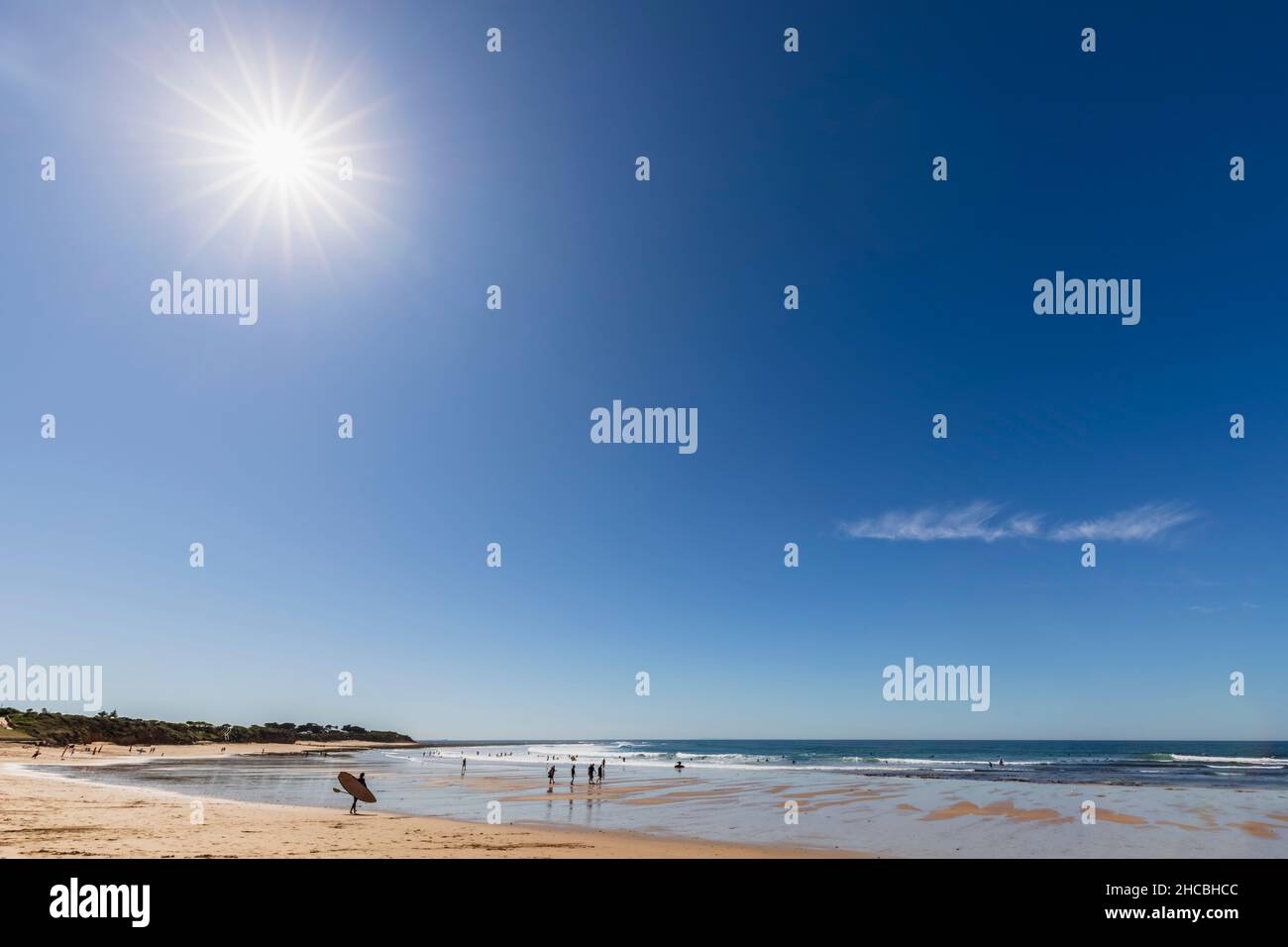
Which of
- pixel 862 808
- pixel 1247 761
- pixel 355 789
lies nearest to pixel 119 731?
pixel 355 789

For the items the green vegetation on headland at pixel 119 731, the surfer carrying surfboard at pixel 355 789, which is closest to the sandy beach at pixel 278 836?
the surfer carrying surfboard at pixel 355 789

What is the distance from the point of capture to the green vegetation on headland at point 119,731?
80.2m

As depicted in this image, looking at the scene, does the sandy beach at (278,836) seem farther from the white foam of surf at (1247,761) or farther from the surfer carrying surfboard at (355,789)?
the white foam of surf at (1247,761)

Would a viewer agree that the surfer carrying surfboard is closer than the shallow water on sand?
No

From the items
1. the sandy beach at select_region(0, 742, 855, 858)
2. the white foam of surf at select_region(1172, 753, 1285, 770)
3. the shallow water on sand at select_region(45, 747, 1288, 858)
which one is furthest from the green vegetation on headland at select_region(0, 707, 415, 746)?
the white foam of surf at select_region(1172, 753, 1285, 770)

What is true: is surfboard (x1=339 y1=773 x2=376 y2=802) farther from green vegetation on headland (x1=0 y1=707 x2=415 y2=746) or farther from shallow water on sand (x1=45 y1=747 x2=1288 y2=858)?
green vegetation on headland (x1=0 y1=707 x2=415 y2=746)

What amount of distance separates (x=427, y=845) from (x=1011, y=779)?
53.5 metres

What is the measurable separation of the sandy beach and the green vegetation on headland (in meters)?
70.9

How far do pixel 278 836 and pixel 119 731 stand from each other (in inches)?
4243

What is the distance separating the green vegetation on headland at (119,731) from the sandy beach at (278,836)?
70.9 meters

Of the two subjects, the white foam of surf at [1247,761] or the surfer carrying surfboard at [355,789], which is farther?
the white foam of surf at [1247,761]

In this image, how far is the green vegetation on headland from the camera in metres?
80.2

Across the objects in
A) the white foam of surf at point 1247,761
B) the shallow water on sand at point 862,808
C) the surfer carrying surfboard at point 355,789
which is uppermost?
the surfer carrying surfboard at point 355,789
